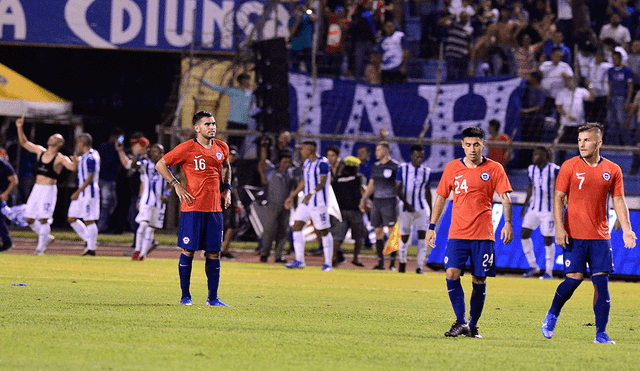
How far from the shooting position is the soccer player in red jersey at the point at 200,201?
919 centimetres

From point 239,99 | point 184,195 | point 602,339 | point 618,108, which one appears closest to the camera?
point 602,339

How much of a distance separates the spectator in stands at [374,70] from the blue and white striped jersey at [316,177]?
5.30 meters

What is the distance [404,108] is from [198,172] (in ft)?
36.0

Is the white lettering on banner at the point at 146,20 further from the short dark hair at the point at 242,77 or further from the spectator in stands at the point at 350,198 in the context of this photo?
the spectator in stands at the point at 350,198

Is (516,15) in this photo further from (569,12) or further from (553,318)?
(553,318)

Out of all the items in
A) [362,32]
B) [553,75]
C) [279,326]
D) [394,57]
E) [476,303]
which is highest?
[362,32]

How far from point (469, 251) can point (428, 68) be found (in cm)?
1453

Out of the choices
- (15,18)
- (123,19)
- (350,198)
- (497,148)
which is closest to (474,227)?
(350,198)

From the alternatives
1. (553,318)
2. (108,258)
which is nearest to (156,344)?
(553,318)

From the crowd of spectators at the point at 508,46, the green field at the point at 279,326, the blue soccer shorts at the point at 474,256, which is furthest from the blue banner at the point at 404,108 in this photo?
the blue soccer shorts at the point at 474,256

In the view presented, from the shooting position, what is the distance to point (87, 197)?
1648 cm

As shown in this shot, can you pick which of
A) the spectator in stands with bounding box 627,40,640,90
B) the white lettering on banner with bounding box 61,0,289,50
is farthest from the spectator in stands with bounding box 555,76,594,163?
the white lettering on banner with bounding box 61,0,289,50

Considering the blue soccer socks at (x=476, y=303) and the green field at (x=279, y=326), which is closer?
the green field at (x=279, y=326)

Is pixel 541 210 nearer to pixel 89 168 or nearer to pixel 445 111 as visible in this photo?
pixel 445 111
